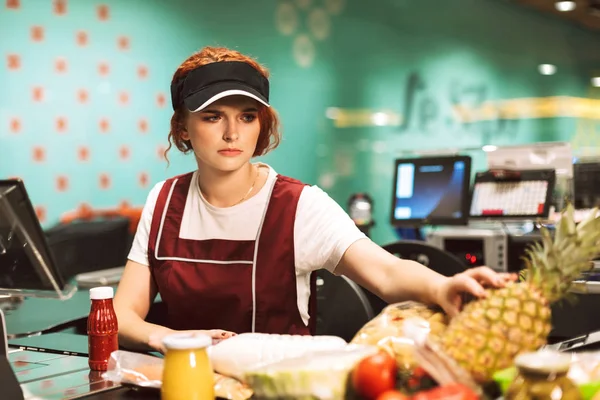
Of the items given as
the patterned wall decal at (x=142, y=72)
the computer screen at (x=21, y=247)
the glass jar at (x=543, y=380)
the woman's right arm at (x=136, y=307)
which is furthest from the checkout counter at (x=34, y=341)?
the patterned wall decal at (x=142, y=72)

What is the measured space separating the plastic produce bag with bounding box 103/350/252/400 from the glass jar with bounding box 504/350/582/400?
47 centimetres

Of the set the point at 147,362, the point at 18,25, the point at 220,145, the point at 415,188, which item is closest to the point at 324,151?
the point at 415,188

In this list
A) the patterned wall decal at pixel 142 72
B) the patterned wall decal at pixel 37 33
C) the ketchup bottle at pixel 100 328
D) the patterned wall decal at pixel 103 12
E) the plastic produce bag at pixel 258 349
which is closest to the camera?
the plastic produce bag at pixel 258 349

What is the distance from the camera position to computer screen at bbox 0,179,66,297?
1.70m

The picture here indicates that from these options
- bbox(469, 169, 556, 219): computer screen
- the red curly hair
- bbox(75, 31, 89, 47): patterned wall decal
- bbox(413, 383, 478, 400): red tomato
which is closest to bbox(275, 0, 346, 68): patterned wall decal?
bbox(75, 31, 89, 47): patterned wall decal

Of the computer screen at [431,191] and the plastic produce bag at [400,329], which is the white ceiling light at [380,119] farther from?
the plastic produce bag at [400,329]

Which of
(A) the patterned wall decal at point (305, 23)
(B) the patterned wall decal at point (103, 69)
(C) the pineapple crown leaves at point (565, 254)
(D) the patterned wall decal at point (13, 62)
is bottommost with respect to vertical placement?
(C) the pineapple crown leaves at point (565, 254)

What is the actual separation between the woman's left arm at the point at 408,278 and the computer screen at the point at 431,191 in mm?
2624

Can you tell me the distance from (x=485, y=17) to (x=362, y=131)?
9.53 ft

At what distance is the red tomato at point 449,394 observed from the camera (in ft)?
3.15

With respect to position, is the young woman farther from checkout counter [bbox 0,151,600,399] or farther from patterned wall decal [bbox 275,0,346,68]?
patterned wall decal [bbox 275,0,346,68]

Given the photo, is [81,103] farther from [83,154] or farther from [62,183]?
[62,183]

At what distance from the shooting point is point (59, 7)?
16.1ft

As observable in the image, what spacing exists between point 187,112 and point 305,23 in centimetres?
519
